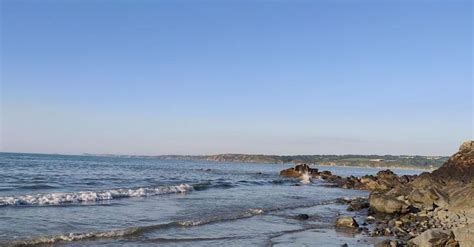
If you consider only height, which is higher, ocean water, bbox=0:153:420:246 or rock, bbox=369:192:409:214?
A: rock, bbox=369:192:409:214

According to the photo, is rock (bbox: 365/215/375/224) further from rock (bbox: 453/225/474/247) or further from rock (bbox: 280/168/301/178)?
rock (bbox: 280/168/301/178)

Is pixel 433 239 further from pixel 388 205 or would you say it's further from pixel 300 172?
pixel 300 172

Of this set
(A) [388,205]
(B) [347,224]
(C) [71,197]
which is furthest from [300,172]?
(B) [347,224]

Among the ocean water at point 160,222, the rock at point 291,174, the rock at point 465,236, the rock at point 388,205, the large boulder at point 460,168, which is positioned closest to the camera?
the rock at point 465,236

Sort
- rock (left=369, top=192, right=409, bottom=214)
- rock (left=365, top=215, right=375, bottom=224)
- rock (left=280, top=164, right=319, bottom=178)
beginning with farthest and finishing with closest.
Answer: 1. rock (left=280, top=164, right=319, bottom=178)
2. rock (left=369, top=192, right=409, bottom=214)
3. rock (left=365, top=215, right=375, bottom=224)

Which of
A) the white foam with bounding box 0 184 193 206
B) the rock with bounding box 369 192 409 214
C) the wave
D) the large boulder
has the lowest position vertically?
the wave

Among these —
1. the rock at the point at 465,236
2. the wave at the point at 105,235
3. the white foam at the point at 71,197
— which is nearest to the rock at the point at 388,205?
the wave at the point at 105,235

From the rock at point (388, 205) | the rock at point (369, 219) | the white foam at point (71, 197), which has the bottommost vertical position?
the rock at point (369, 219)

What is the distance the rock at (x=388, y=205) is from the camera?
1013 inches

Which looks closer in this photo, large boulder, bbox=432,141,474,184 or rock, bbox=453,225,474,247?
rock, bbox=453,225,474,247

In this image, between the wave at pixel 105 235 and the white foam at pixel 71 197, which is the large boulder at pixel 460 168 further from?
the white foam at pixel 71 197

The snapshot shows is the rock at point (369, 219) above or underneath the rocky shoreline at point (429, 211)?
underneath

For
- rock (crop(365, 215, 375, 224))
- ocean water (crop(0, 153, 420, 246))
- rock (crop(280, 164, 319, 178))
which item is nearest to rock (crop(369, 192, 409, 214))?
ocean water (crop(0, 153, 420, 246))

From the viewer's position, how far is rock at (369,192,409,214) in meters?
25.7
